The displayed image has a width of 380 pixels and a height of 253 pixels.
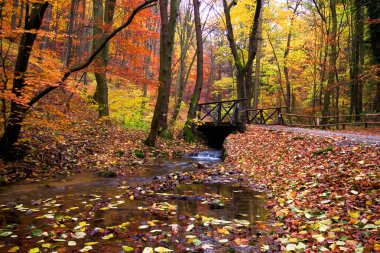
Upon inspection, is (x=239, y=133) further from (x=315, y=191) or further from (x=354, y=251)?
(x=354, y=251)

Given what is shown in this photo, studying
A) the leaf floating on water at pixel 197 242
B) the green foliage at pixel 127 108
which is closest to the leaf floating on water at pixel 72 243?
the leaf floating on water at pixel 197 242

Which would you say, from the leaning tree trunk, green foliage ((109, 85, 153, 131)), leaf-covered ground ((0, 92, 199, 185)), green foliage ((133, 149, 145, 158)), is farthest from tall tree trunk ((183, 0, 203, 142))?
the leaning tree trunk

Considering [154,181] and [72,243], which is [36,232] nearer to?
[72,243]

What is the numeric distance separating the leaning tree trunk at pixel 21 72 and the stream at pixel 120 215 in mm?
1905

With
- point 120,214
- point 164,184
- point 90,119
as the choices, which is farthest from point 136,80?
point 120,214

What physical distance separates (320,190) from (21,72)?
800cm

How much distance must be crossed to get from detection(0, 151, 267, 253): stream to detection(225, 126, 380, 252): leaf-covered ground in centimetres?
59

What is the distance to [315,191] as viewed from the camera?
581 cm

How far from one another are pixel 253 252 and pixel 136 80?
11005 mm

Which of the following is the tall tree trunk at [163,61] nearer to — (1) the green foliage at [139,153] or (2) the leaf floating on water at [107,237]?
(1) the green foliage at [139,153]

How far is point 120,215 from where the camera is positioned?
5086 millimetres

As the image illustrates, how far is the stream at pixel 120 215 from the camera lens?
3.92 m

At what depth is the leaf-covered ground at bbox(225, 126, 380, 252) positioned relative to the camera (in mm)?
3773

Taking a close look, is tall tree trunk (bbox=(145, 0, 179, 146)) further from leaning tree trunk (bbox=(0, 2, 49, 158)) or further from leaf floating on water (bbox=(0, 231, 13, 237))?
leaf floating on water (bbox=(0, 231, 13, 237))
